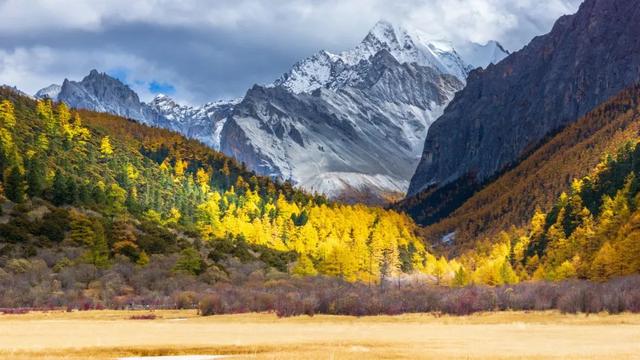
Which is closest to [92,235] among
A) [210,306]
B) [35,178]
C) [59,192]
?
[59,192]

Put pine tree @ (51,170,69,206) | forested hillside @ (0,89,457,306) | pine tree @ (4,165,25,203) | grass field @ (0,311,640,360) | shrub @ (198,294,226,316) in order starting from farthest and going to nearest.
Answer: pine tree @ (51,170,69,206), pine tree @ (4,165,25,203), forested hillside @ (0,89,457,306), shrub @ (198,294,226,316), grass field @ (0,311,640,360)

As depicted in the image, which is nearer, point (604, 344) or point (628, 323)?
point (604, 344)

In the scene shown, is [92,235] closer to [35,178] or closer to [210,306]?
[35,178]

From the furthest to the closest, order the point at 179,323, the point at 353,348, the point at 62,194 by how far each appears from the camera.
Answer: the point at 62,194 → the point at 179,323 → the point at 353,348

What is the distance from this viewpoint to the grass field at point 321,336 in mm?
49781

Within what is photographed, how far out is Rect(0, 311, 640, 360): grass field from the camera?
163ft

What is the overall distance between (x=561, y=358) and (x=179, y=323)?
4966 cm

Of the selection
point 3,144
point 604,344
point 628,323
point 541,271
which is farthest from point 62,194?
point 604,344

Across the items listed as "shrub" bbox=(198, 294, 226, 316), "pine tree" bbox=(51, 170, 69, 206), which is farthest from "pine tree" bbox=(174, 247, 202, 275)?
"shrub" bbox=(198, 294, 226, 316)

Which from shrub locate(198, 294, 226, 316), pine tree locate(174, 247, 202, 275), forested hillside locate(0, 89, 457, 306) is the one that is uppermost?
forested hillside locate(0, 89, 457, 306)

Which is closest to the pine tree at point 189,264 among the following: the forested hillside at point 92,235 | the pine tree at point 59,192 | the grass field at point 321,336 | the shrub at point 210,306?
the forested hillside at point 92,235

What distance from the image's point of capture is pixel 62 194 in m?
159

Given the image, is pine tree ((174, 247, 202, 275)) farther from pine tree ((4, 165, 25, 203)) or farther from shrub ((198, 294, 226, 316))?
shrub ((198, 294, 226, 316))

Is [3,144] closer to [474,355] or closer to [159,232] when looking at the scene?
[159,232]
